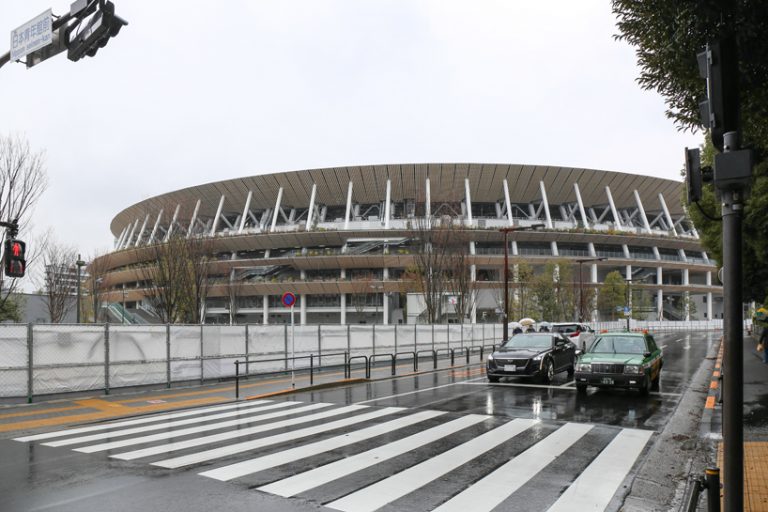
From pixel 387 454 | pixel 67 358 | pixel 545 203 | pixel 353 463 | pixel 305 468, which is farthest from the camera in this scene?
pixel 545 203

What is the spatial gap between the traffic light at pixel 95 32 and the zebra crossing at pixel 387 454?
6.12m

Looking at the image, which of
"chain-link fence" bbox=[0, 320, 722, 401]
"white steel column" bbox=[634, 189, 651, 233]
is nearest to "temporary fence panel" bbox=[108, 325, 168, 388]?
"chain-link fence" bbox=[0, 320, 722, 401]

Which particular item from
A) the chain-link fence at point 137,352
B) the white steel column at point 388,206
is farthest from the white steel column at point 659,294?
the chain-link fence at point 137,352

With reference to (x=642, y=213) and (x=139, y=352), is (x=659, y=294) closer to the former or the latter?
(x=642, y=213)

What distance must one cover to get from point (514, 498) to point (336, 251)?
64815 millimetres

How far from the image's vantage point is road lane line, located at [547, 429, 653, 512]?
6250 mm

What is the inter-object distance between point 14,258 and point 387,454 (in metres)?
8.88

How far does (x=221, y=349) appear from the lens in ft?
62.8

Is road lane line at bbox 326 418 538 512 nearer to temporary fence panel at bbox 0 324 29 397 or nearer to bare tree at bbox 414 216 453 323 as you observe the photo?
temporary fence panel at bbox 0 324 29 397

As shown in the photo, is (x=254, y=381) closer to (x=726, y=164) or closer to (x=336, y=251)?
(x=726, y=164)

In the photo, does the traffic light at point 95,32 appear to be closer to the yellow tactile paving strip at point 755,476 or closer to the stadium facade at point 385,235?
the yellow tactile paving strip at point 755,476

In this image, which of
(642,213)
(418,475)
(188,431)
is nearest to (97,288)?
(188,431)

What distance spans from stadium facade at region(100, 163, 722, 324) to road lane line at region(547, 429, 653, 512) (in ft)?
174

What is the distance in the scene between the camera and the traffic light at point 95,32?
7.66 metres
